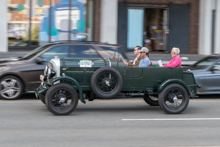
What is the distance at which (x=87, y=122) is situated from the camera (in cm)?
759

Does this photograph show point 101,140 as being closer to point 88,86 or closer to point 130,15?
point 88,86

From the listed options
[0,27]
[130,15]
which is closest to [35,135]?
[0,27]

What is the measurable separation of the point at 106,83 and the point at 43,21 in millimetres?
9753

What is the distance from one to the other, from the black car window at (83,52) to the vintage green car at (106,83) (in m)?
1.90

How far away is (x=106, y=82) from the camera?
8156mm

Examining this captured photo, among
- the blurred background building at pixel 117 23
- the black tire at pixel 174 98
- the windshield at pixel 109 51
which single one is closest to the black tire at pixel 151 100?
the black tire at pixel 174 98

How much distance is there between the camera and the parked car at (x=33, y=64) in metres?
10.1

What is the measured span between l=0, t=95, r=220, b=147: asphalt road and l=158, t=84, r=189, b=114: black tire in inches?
6.8

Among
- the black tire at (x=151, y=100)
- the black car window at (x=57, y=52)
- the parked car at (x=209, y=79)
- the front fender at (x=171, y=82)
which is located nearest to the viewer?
the front fender at (x=171, y=82)

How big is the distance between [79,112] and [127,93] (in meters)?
1.18

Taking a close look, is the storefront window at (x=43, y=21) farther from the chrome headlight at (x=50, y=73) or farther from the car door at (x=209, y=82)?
the chrome headlight at (x=50, y=73)

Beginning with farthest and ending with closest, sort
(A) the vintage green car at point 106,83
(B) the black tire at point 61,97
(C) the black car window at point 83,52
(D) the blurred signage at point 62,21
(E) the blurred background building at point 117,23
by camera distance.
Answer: (D) the blurred signage at point 62,21, (E) the blurred background building at point 117,23, (C) the black car window at point 83,52, (A) the vintage green car at point 106,83, (B) the black tire at point 61,97

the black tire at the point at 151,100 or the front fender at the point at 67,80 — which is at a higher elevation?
the front fender at the point at 67,80

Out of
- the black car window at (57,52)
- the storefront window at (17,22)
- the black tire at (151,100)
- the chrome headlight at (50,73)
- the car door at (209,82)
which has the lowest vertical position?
the black tire at (151,100)
